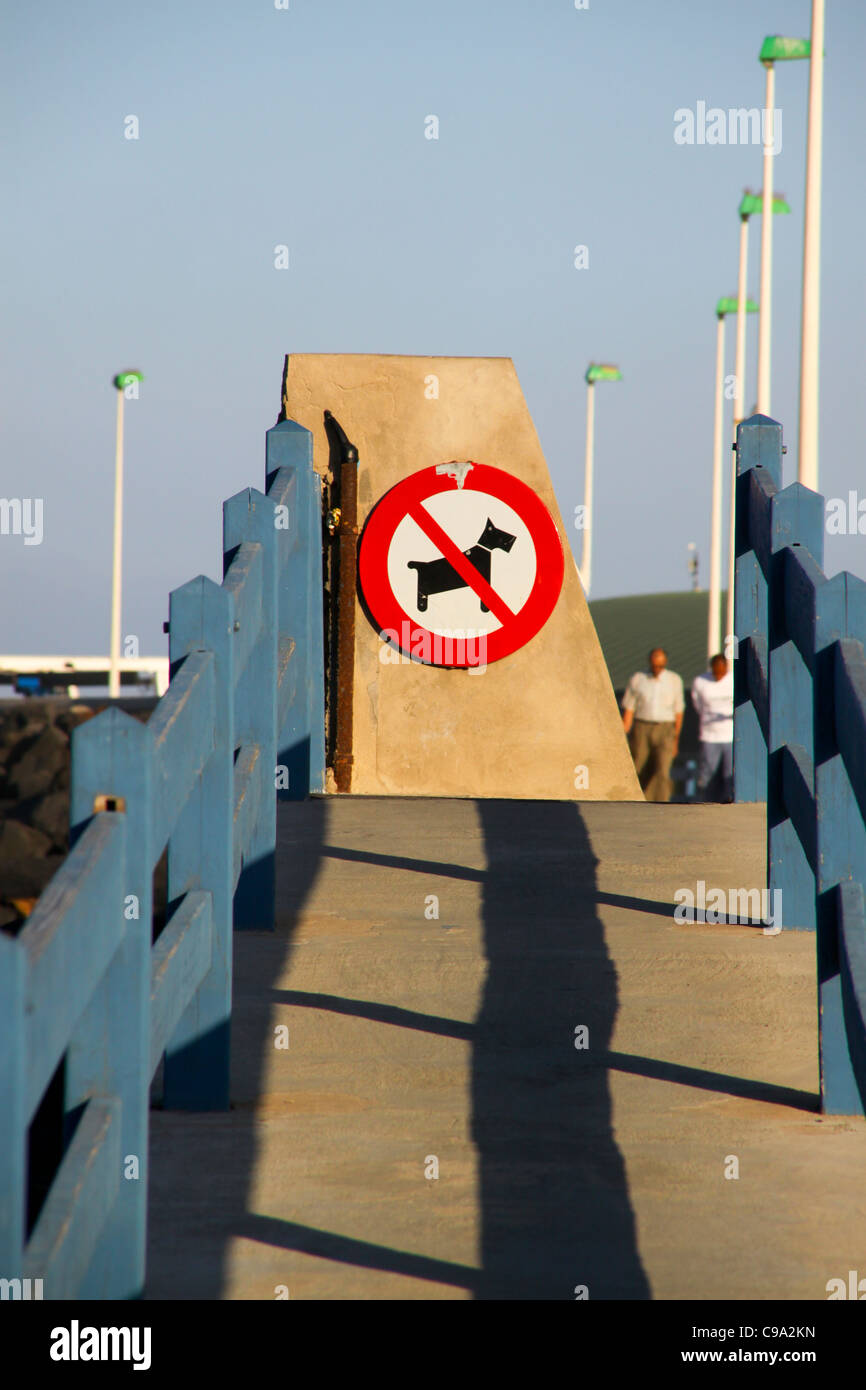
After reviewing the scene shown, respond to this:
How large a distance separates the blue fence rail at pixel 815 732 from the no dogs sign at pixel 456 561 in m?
1.59

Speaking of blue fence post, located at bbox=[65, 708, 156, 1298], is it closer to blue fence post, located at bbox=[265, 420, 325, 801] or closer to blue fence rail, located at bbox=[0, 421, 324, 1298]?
blue fence rail, located at bbox=[0, 421, 324, 1298]

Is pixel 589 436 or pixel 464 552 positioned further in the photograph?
pixel 589 436

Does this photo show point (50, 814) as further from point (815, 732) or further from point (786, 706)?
point (815, 732)

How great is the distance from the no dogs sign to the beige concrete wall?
146mm

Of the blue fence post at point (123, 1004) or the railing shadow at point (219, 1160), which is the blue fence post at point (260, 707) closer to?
the railing shadow at point (219, 1160)

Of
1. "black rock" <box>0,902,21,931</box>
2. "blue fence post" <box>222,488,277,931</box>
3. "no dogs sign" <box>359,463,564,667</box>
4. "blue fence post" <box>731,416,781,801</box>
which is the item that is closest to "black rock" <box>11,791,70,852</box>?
"black rock" <box>0,902,21,931</box>

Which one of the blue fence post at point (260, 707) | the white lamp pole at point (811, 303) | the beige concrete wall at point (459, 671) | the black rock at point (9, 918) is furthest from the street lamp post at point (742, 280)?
the blue fence post at point (260, 707)

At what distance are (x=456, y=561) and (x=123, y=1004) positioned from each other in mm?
5372

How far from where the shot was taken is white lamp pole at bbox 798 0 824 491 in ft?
63.9

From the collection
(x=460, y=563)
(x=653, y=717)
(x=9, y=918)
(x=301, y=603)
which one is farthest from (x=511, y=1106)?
(x=9, y=918)

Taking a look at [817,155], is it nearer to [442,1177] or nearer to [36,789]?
[36,789]

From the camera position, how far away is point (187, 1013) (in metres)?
3.78

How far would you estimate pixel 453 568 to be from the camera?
7.84 metres

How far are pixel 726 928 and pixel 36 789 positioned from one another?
57.2ft
